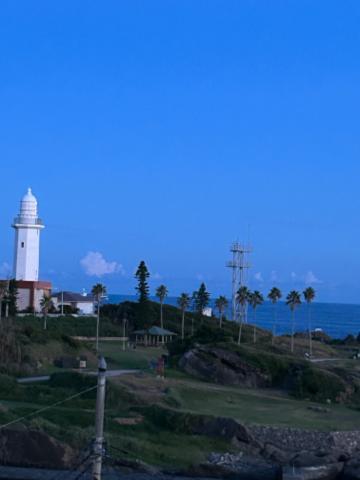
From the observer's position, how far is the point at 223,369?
166 feet

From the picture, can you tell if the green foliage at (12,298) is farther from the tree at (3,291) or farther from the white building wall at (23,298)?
the white building wall at (23,298)

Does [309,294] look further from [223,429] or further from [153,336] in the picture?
[223,429]

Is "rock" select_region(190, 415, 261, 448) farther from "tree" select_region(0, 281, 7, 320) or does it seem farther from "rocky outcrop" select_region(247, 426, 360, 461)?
"tree" select_region(0, 281, 7, 320)

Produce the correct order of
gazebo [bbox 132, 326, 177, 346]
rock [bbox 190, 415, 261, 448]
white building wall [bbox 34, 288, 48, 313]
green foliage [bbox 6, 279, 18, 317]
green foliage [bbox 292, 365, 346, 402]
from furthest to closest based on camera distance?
white building wall [bbox 34, 288, 48, 313]
gazebo [bbox 132, 326, 177, 346]
green foliage [bbox 6, 279, 18, 317]
green foliage [bbox 292, 365, 346, 402]
rock [bbox 190, 415, 261, 448]

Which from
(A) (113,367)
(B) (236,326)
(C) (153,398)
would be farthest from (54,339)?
(B) (236,326)

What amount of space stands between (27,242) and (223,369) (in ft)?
102

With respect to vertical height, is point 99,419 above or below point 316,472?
above

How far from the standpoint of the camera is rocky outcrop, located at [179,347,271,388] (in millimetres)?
50125

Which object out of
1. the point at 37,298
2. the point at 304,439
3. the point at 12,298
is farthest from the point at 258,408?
the point at 37,298

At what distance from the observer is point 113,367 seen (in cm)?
4978

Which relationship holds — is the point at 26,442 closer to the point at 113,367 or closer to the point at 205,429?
the point at 205,429

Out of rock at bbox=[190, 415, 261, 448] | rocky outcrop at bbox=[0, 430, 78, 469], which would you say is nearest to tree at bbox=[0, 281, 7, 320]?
rock at bbox=[190, 415, 261, 448]

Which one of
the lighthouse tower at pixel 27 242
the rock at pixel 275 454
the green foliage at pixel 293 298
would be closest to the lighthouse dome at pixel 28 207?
the lighthouse tower at pixel 27 242

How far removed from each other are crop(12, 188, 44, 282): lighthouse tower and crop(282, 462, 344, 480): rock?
171ft
